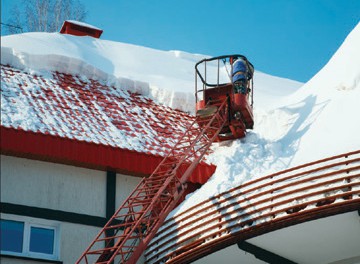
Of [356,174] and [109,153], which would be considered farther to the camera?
[109,153]

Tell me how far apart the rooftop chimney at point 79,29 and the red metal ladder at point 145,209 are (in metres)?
9.59

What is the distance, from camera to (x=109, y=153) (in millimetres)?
16844

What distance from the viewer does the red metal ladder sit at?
51.2ft

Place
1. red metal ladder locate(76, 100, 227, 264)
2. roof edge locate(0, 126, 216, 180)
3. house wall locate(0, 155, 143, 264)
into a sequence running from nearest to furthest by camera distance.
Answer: red metal ladder locate(76, 100, 227, 264)
house wall locate(0, 155, 143, 264)
roof edge locate(0, 126, 216, 180)

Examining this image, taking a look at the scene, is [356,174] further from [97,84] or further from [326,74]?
[97,84]

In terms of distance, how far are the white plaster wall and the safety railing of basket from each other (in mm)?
1665

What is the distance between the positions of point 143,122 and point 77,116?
1.92m

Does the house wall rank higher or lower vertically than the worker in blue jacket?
lower

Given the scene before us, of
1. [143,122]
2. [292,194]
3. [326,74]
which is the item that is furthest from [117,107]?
[292,194]

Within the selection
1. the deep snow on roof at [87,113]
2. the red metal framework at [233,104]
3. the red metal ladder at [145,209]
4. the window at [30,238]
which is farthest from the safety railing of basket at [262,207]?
the red metal framework at [233,104]

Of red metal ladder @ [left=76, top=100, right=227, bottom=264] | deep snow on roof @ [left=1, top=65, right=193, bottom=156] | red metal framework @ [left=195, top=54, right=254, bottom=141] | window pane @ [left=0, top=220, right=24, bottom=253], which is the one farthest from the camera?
red metal framework @ [left=195, top=54, right=254, bottom=141]

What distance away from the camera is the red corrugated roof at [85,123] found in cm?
1625

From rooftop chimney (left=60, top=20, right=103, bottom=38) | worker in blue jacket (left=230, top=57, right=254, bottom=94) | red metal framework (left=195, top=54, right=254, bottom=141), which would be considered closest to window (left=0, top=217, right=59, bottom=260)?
red metal framework (left=195, top=54, right=254, bottom=141)

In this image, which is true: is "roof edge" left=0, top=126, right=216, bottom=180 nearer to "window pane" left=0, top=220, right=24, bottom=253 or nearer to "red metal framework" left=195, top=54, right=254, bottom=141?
"window pane" left=0, top=220, right=24, bottom=253
